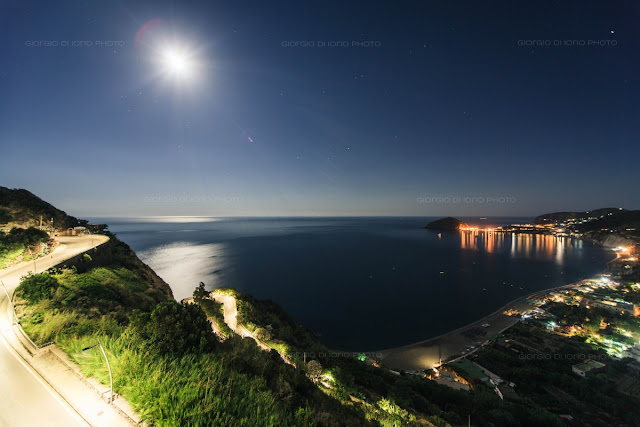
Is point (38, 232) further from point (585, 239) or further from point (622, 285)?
point (585, 239)

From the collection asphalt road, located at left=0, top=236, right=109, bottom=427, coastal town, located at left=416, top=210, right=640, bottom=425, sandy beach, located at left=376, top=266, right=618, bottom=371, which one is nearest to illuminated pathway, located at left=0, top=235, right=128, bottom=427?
asphalt road, located at left=0, top=236, right=109, bottom=427

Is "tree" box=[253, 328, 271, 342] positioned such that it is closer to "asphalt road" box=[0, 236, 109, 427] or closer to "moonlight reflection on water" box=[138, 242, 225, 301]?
"asphalt road" box=[0, 236, 109, 427]

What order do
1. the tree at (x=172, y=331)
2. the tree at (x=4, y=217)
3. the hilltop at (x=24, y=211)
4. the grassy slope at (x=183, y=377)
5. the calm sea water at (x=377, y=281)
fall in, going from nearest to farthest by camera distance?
1. the grassy slope at (x=183, y=377)
2. the tree at (x=172, y=331)
3. the tree at (x=4, y=217)
4. the hilltop at (x=24, y=211)
5. the calm sea water at (x=377, y=281)

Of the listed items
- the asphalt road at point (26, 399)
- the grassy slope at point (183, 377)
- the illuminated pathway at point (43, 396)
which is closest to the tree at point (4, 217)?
the grassy slope at point (183, 377)

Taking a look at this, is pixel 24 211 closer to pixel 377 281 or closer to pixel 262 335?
pixel 262 335

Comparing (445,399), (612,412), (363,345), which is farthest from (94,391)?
(612,412)

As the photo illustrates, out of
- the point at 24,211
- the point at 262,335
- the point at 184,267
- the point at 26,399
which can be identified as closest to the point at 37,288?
the point at 26,399

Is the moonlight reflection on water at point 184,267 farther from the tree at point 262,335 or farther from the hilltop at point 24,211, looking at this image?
the tree at point 262,335

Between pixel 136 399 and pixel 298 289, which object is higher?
pixel 136 399
